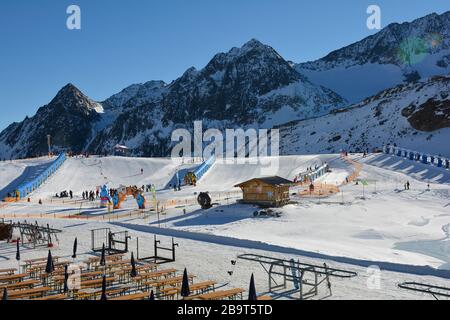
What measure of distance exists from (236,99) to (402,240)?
147968mm

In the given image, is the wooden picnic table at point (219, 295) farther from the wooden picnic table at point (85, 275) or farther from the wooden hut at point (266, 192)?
the wooden hut at point (266, 192)

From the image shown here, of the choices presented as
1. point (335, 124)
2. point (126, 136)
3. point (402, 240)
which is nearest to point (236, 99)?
point (126, 136)

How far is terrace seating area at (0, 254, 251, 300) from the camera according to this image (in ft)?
40.1

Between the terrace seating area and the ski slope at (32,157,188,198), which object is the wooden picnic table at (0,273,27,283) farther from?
the ski slope at (32,157,188,198)

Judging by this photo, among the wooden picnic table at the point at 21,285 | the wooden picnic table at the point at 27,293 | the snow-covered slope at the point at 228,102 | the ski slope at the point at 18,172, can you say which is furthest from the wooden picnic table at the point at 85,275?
the snow-covered slope at the point at 228,102

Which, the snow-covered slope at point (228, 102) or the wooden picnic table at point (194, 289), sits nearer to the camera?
the wooden picnic table at point (194, 289)

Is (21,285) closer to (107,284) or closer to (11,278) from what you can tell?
(11,278)

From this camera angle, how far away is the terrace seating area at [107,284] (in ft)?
40.1

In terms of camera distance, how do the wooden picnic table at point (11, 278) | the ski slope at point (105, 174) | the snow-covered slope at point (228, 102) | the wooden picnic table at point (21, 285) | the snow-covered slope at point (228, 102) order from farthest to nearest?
the snow-covered slope at point (228, 102) → the snow-covered slope at point (228, 102) → the ski slope at point (105, 174) → the wooden picnic table at point (11, 278) → the wooden picnic table at point (21, 285)

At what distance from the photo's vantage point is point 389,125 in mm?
82750

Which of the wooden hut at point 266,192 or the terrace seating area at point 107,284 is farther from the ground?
the wooden hut at point 266,192

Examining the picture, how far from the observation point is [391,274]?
1501 centimetres

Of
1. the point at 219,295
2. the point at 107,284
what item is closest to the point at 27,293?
the point at 107,284
